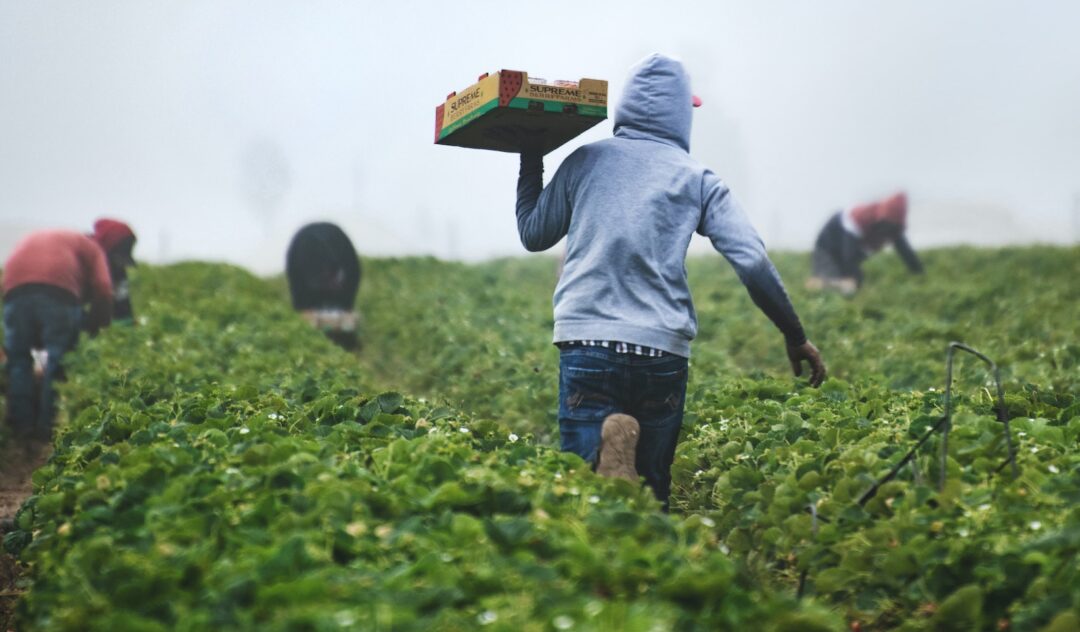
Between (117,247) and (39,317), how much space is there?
221 cm

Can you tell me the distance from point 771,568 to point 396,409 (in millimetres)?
1621

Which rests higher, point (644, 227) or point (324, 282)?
point (644, 227)

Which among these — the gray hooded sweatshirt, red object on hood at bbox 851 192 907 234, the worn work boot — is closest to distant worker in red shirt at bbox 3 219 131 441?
the gray hooded sweatshirt

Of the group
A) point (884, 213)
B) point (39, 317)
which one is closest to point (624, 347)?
point (39, 317)

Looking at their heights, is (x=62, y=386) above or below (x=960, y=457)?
below

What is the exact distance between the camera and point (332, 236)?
12.1 metres

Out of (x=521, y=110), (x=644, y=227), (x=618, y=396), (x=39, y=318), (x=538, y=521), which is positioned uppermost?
(x=521, y=110)

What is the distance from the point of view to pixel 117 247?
1105 cm

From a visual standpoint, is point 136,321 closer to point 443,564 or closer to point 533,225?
point 533,225

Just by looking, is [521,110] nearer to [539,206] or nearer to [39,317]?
[539,206]

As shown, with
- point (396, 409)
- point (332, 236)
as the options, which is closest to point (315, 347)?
point (332, 236)

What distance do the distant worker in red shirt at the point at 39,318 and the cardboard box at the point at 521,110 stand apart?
603cm

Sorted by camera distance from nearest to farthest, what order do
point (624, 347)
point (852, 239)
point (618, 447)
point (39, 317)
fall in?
point (618, 447) < point (624, 347) < point (39, 317) < point (852, 239)

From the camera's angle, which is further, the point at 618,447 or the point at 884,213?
the point at 884,213
